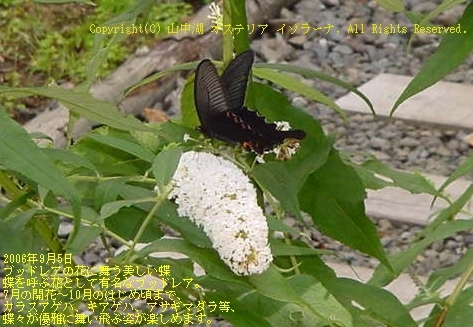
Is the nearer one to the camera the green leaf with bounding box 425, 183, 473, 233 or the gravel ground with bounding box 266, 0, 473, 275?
the green leaf with bounding box 425, 183, 473, 233

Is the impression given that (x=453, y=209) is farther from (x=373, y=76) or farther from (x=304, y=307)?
(x=373, y=76)

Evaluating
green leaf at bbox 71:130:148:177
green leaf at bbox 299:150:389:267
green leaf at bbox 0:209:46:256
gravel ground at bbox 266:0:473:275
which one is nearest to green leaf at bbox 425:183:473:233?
green leaf at bbox 299:150:389:267

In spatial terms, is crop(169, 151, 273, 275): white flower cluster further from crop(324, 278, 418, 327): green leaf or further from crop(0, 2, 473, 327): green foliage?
crop(324, 278, 418, 327): green leaf

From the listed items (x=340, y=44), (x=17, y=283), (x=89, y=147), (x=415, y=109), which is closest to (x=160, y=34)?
(x=340, y=44)

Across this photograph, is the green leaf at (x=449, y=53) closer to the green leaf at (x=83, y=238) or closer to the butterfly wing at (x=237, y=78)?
the butterfly wing at (x=237, y=78)

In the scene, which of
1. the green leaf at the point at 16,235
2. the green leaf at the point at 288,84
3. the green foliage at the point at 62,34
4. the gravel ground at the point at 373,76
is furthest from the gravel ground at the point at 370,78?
the green leaf at the point at 16,235

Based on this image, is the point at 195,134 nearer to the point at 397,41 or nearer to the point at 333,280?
the point at 333,280

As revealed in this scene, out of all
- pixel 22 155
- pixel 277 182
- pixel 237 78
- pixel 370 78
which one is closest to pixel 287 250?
pixel 277 182
